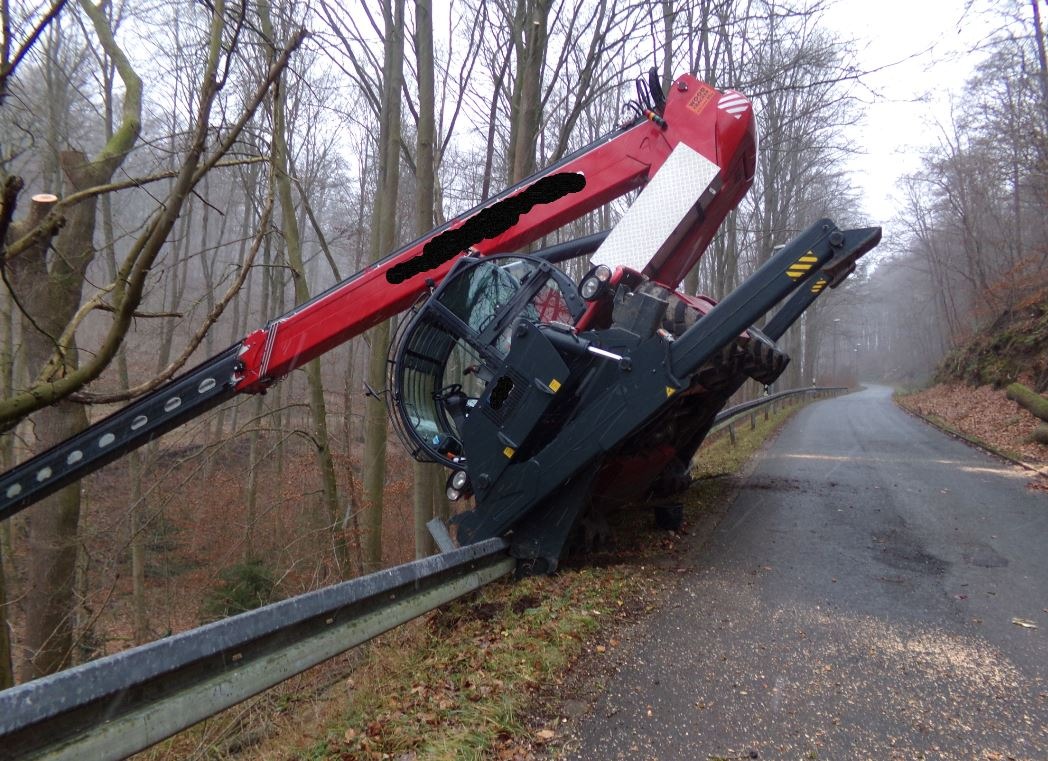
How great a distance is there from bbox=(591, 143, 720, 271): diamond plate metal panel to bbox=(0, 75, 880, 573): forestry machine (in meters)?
0.01

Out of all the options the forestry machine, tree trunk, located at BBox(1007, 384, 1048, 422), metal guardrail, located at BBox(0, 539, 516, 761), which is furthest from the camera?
tree trunk, located at BBox(1007, 384, 1048, 422)

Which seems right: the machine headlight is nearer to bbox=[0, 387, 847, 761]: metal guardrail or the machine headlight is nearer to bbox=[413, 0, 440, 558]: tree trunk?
bbox=[0, 387, 847, 761]: metal guardrail

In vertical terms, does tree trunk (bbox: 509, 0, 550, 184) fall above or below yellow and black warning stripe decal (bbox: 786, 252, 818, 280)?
above

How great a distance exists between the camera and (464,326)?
4988 mm

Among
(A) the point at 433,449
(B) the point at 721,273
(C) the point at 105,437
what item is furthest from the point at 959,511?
(B) the point at 721,273

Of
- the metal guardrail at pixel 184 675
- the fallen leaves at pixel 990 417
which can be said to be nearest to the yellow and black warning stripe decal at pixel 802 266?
the metal guardrail at pixel 184 675

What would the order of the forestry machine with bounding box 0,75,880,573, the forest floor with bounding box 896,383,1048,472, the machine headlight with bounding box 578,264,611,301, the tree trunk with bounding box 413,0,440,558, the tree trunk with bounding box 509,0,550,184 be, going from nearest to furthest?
A: the forestry machine with bounding box 0,75,880,573 < the machine headlight with bounding box 578,264,611,301 < the tree trunk with bounding box 413,0,440,558 < the tree trunk with bounding box 509,0,550,184 < the forest floor with bounding box 896,383,1048,472

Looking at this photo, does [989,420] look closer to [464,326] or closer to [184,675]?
[464,326]

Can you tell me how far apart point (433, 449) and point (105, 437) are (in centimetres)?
251

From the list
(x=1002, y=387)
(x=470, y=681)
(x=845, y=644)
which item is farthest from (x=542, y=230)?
(x=1002, y=387)

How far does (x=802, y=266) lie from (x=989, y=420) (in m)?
15.1

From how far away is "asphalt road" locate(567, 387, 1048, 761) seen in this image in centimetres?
291

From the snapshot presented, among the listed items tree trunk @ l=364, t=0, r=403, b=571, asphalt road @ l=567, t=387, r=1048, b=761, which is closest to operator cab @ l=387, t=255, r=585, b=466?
asphalt road @ l=567, t=387, r=1048, b=761

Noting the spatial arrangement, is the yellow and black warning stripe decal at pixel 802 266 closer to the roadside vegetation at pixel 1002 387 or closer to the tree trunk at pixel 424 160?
the tree trunk at pixel 424 160
